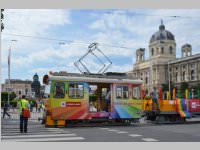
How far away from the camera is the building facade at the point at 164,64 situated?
128 meters

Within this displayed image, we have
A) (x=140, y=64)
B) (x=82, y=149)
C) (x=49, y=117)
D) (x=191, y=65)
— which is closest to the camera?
(x=82, y=149)

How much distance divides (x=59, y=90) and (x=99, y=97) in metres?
3.37

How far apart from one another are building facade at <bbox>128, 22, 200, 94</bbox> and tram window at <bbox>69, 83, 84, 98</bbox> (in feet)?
346

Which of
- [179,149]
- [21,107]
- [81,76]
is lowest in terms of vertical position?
Result: [179,149]

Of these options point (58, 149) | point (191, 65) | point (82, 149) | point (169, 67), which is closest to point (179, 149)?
point (82, 149)

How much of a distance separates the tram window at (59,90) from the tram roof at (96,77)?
33 centimetres

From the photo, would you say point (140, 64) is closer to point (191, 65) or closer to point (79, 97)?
point (191, 65)

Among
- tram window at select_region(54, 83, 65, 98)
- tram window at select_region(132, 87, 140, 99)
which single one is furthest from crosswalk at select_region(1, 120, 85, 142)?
tram window at select_region(132, 87, 140, 99)

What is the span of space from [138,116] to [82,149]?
1258 centimetres

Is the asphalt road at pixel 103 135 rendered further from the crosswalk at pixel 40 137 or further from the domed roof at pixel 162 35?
the domed roof at pixel 162 35

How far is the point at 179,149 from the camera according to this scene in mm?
11633

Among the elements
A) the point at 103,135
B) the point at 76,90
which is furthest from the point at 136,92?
the point at 103,135

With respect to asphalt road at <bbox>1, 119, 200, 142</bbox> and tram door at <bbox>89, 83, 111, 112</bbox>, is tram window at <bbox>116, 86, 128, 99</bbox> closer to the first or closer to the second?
tram door at <bbox>89, 83, 111, 112</bbox>

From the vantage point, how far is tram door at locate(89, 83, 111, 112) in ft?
74.6
